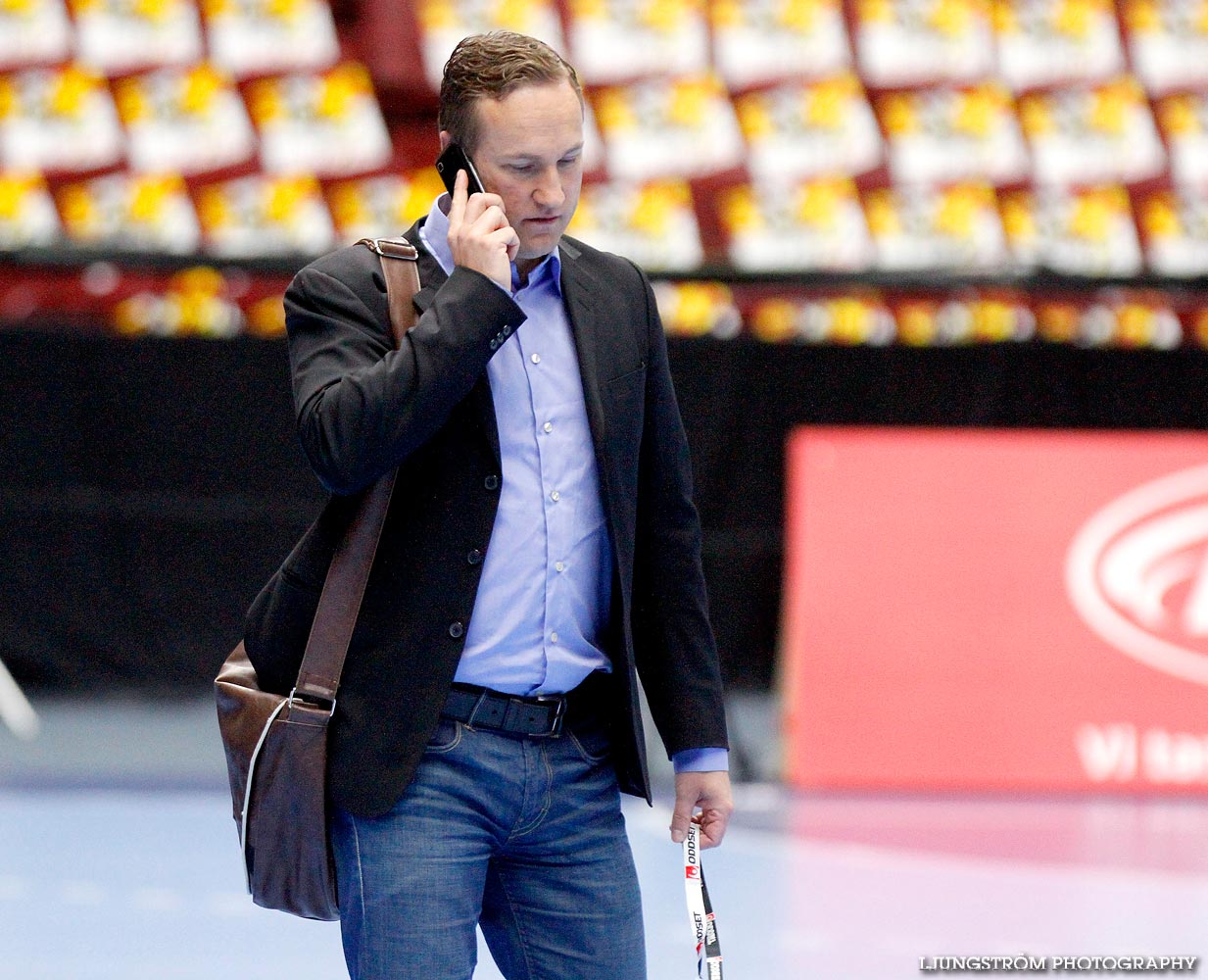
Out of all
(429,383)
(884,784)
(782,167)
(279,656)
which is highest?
(782,167)

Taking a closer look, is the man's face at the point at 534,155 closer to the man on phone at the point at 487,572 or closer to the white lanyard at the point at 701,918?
the man on phone at the point at 487,572

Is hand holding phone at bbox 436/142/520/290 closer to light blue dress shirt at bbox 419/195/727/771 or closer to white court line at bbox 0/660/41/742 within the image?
light blue dress shirt at bbox 419/195/727/771

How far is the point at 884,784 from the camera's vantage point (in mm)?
5766

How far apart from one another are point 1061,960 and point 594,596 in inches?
94.2

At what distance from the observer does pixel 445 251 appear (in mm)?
1992

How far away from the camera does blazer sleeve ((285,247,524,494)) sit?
5.75 ft

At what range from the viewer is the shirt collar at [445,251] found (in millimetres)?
1987

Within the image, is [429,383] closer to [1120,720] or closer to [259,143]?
[1120,720]

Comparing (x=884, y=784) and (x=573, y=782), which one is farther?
(x=884, y=784)

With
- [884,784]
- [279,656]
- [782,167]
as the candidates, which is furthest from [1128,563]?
[279,656]

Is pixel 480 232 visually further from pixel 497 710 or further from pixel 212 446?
pixel 212 446

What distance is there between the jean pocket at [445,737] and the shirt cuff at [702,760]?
311 mm

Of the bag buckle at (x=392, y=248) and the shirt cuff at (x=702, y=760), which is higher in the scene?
the bag buckle at (x=392, y=248)

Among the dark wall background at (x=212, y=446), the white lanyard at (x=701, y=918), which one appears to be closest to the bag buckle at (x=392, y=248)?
the white lanyard at (x=701, y=918)
